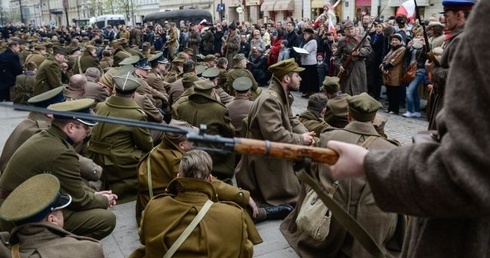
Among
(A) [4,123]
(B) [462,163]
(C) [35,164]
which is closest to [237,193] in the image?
(C) [35,164]

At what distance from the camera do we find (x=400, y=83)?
10.2m

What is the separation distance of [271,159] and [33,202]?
2794mm

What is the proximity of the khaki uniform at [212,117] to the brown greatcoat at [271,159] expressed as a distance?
63cm

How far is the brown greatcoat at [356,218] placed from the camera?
3805 mm

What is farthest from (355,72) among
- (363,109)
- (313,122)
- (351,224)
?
(351,224)

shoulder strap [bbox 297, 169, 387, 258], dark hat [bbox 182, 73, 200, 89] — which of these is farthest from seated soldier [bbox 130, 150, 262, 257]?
dark hat [bbox 182, 73, 200, 89]

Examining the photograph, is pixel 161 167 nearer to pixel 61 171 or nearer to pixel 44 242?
pixel 61 171

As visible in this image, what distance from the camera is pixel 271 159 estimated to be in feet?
17.5

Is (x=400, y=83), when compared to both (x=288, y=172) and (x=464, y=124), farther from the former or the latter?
(x=464, y=124)

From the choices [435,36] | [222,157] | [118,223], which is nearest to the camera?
[118,223]

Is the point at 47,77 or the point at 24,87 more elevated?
the point at 47,77

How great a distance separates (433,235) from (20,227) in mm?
2550

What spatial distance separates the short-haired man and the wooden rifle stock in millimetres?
3508

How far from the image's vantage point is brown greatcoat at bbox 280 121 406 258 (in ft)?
12.5
